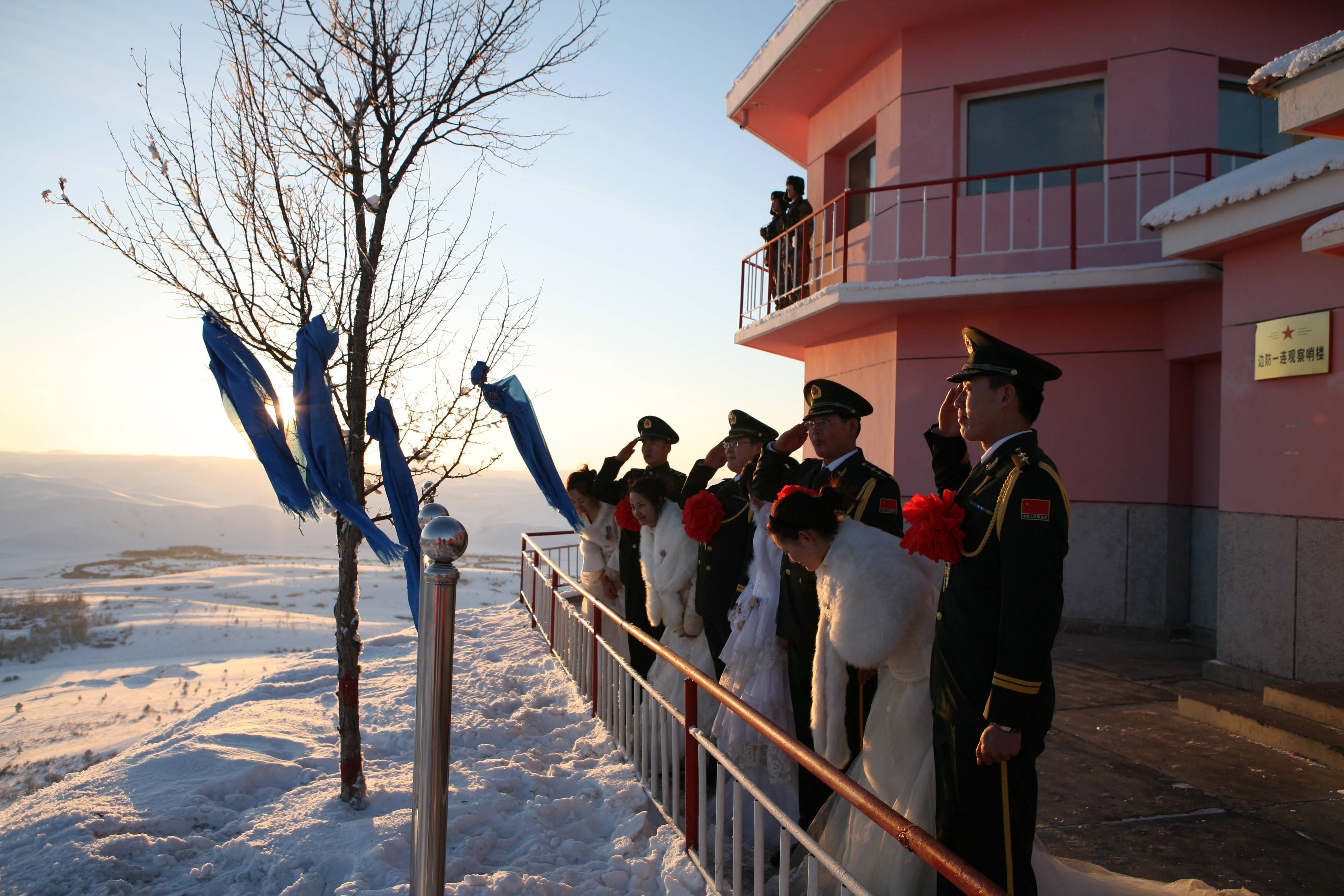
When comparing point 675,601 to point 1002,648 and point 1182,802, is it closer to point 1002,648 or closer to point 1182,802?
A: point 1002,648

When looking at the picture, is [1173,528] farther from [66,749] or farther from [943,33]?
[66,749]

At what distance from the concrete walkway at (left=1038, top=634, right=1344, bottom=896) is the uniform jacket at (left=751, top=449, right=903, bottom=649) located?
150cm

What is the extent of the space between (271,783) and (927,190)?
943cm

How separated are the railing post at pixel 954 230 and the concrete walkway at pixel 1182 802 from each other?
16.5 ft

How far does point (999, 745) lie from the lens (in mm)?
2297

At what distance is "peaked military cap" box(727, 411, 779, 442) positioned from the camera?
16.3 feet

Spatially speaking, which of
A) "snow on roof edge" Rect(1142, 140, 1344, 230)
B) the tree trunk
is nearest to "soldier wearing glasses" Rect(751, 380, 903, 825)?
the tree trunk

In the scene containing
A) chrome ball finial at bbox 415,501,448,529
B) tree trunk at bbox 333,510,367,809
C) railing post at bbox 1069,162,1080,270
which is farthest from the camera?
railing post at bbox 1069,162,1080,270

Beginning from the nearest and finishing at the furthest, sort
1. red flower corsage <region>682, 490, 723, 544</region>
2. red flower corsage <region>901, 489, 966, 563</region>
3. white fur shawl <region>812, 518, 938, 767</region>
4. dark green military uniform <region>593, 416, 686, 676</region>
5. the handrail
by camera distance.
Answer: the handrail, red flower corsage <region>901, 489, 966, 563</region>, white fur shawl <region>812, 518, 938, 767</region>, red flower corsage <region>682, 490, 723, 544</region>, dark green military uniform <region>593, 416, 686, 676</region>

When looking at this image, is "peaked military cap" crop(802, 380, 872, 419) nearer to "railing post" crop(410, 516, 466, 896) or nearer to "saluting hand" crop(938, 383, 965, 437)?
"saluting hand" crop(938, 383, 965, 437)

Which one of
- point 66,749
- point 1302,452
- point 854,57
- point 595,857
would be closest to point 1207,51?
point 854,57

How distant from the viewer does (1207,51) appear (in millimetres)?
8875

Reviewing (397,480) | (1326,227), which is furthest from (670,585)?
(1326,227)

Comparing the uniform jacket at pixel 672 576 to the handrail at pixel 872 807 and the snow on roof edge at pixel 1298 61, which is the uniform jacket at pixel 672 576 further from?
the snow on roof edge at pixel 1298 61
